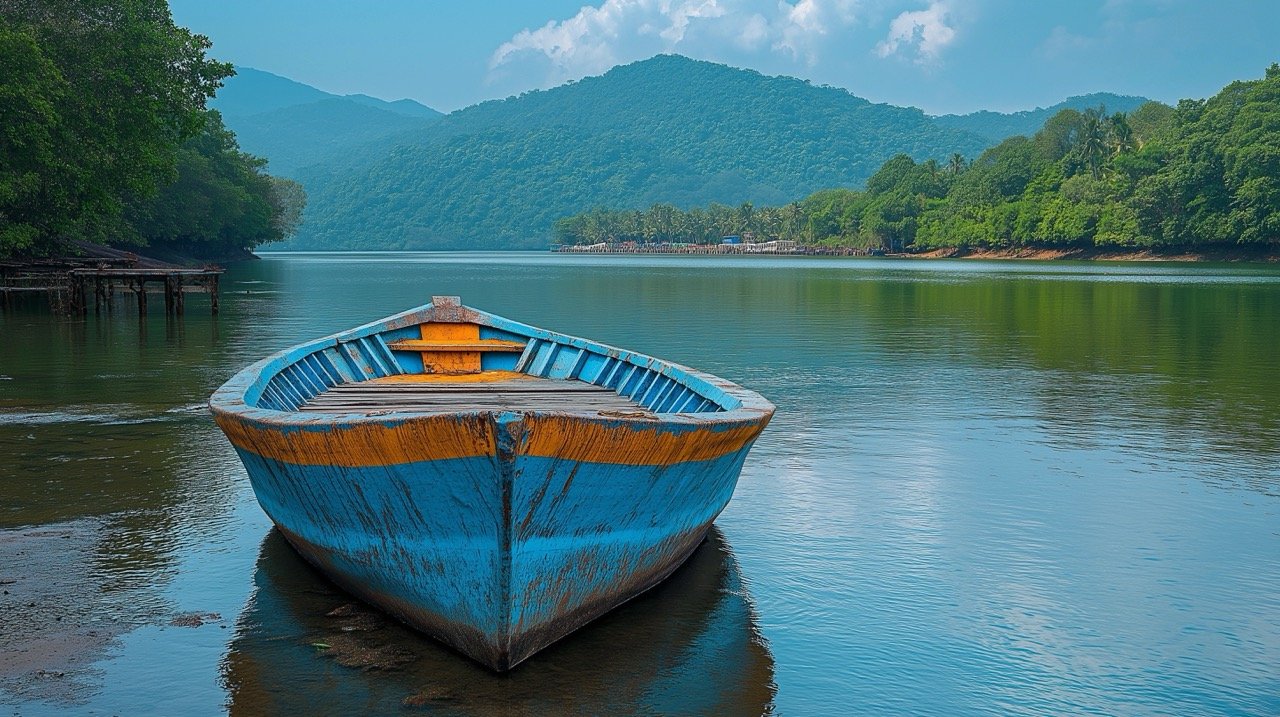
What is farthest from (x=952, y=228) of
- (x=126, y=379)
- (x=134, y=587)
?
(x=134, y=587)

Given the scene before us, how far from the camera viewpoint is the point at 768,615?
761cm

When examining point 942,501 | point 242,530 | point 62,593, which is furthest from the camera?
point 942,501

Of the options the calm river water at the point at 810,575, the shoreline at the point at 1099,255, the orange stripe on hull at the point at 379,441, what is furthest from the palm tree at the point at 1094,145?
the orange stripe on hull at the point at 379,441

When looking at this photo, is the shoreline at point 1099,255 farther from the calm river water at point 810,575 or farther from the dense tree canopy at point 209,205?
the calm river water at point 810,575

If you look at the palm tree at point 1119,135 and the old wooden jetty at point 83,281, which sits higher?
the palm tree at point 1119,135

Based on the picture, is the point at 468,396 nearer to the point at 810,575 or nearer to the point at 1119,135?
the point at 810,575

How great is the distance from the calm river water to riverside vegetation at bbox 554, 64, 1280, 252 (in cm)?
7992

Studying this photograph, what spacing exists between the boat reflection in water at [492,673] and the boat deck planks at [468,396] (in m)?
2.20

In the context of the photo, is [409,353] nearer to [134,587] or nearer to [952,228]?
[134,587]

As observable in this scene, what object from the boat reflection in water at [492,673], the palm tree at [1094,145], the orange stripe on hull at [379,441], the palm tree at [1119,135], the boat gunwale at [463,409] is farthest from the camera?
the palm tree at [1119,135]

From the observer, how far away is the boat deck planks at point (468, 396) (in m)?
9.77

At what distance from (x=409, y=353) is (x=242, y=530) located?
3.69 metres

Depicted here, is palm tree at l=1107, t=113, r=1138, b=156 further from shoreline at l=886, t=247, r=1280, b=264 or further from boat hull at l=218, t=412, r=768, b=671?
boat hull at l=218, t=412, r=768, b=671

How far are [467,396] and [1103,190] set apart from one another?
347 ft
